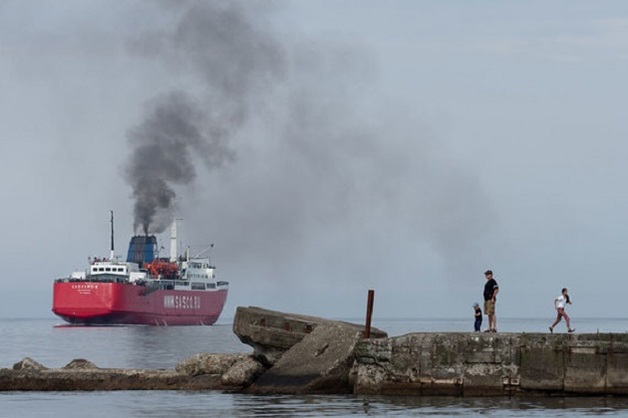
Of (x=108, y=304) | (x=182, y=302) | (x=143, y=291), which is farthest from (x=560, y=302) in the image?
(x=182, y=302)

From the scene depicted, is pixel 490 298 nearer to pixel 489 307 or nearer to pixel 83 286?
pixel 489 307

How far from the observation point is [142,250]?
139125 mm

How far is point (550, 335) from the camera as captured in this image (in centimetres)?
2380

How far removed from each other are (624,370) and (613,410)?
190 centimetres

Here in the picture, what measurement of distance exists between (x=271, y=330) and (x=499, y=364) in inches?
220

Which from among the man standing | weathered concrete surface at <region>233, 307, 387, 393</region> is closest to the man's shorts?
the man standing

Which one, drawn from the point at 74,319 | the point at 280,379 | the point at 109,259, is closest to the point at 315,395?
the point at 280,379

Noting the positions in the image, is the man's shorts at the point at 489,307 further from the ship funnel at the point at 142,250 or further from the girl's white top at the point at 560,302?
the ship funnel at the point at 142,250

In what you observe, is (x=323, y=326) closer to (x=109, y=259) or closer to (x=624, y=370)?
(x=624, y=370)

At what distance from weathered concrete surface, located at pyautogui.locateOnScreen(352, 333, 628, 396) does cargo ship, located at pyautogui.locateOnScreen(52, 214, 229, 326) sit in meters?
96.5

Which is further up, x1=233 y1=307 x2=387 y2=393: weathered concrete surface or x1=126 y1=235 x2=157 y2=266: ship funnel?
x1=126 y1=235 x2=157 y2=266: ship funnel

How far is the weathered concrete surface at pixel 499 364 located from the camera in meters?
23.6

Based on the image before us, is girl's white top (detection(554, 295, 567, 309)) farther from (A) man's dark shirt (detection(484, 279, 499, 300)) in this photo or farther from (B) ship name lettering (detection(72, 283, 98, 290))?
(B) ship name lettering (detection(72, 283, 98, 290))

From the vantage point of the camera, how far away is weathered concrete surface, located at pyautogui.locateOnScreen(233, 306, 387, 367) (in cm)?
2725
